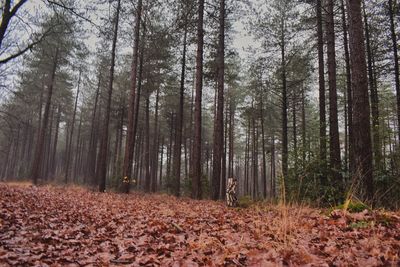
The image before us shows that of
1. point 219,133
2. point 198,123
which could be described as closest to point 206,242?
point 198,123

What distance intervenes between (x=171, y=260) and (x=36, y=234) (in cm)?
279

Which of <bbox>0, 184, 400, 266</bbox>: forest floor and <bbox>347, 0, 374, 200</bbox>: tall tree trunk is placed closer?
<bbox>0, 184, 400, 266</bbox>: forest floor

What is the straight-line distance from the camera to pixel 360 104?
561cm

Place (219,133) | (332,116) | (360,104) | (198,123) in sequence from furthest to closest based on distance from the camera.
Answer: (219,133) → (198,123) → (332,116) → (360,104)

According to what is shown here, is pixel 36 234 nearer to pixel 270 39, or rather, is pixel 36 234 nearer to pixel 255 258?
pixel 255 258

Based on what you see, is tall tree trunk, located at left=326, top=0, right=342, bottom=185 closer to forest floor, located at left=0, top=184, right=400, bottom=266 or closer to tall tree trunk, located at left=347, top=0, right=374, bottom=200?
tall tree trunk, located at left=347, top=0, right=374, bottom=200

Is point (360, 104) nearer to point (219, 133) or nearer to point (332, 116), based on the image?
point (332, 116)

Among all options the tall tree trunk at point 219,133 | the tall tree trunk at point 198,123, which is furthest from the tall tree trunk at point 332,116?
the tall tree trunk at point 198,123

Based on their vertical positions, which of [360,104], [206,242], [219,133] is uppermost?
[219,133]

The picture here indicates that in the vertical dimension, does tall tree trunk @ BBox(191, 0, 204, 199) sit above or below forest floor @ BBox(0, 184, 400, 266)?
above

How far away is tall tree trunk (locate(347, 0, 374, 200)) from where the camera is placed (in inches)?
212

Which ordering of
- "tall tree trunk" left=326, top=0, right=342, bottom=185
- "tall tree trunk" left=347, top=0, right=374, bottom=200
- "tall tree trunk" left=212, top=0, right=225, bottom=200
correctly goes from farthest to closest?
"tall tree trunk" left=212, top=0, right=225, bottom=200 → "tall tree trunk" left=326, top=0, right=342, bottom=185 → "tall tree trunk" left=347, top=0, right=374, bottom=200

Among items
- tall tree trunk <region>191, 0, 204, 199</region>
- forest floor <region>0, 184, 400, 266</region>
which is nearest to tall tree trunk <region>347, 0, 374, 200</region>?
forest floor <region>0, 184, 400, 266</region>

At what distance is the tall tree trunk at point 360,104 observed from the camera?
5387 mm
